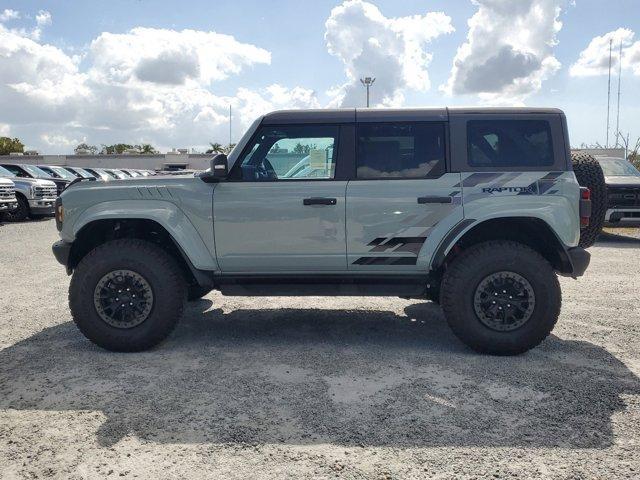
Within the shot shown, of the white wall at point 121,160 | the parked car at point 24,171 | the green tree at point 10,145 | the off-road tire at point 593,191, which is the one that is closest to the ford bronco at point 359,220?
the off-road tire at point 593,191

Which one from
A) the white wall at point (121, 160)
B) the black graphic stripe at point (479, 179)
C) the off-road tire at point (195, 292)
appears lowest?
the off-road tire at point (195, 292)

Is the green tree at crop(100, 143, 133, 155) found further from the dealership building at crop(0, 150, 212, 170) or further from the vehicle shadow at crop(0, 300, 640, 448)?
the vehicle shadow at crop(0, 300, 640, 448)

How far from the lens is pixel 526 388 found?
150 inches

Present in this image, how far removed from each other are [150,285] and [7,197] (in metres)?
12.7

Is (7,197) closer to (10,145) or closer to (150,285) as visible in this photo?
(150,285)

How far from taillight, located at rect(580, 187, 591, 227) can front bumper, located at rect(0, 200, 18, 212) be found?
14751 millimetres

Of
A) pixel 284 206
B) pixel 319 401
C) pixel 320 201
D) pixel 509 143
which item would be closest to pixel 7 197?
pixel 284 206

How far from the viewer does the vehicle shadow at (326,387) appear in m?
3.17

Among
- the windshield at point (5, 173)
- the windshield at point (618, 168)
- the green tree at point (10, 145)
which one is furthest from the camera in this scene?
the green tree at point (10, 145)

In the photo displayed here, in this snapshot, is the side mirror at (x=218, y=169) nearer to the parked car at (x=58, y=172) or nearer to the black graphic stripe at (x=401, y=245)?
the black graphic stripe at (x=401, y=245)

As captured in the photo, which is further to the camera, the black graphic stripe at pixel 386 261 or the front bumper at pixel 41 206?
the front bumper at pixel 41 206

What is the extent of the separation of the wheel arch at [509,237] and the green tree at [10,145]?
74163 mm

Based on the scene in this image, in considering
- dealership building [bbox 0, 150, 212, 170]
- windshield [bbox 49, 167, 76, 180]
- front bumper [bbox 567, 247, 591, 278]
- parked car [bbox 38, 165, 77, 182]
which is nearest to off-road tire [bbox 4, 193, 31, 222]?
parked car [bbox 38, 165, 77, 182]

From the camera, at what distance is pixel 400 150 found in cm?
456
